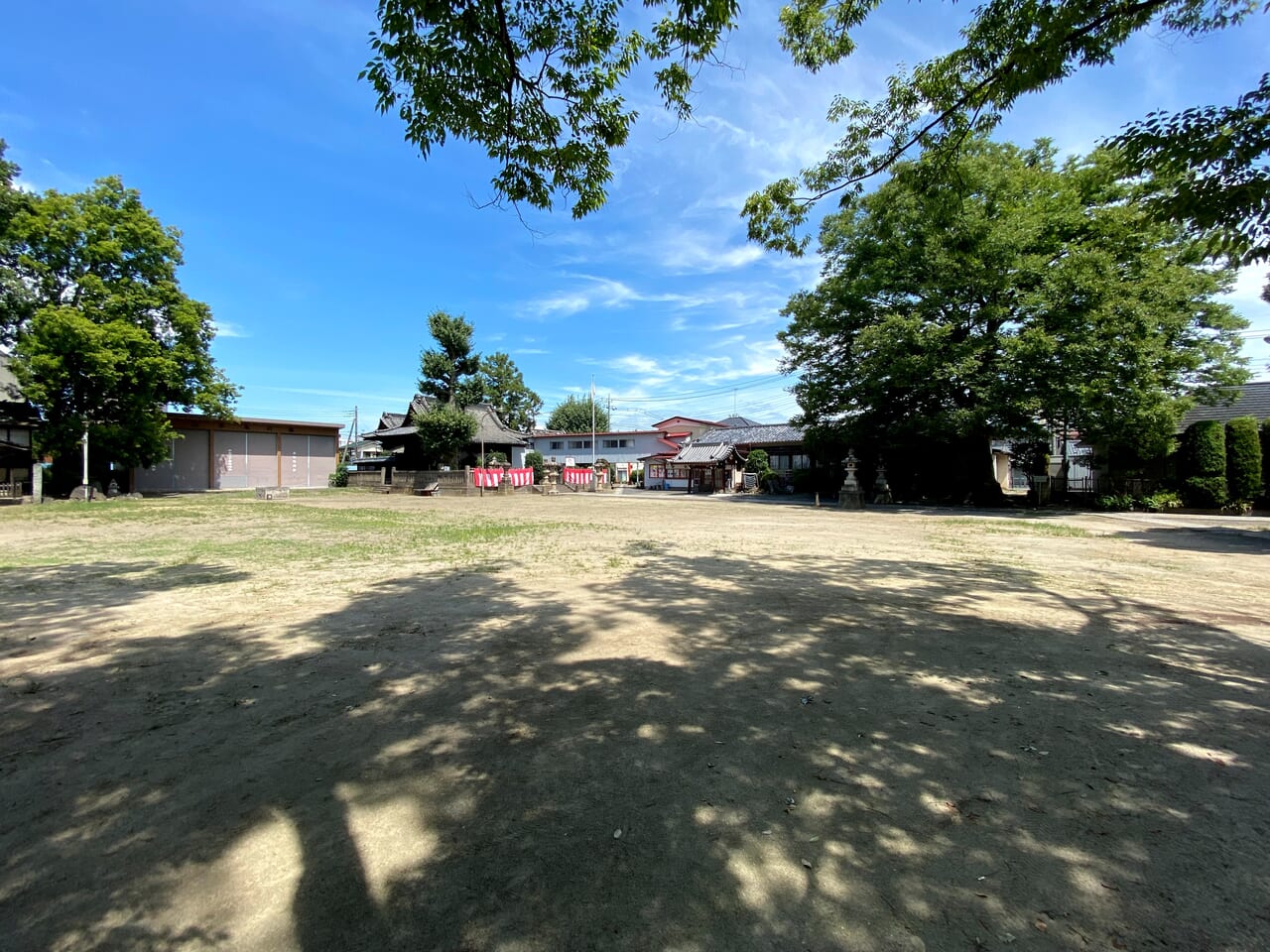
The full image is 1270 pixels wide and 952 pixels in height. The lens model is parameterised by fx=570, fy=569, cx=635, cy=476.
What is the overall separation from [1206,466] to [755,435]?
23.6 metres

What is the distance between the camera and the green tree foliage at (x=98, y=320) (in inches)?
745

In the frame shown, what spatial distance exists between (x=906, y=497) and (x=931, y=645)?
2219 cm

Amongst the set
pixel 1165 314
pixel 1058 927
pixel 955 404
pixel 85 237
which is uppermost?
pixel 85 237

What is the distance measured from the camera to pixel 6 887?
5.98ft

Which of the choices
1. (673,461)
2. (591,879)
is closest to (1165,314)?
(591,879)

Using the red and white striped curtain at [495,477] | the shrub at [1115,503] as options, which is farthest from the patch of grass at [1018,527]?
the red and white striped curtain at [495,477]

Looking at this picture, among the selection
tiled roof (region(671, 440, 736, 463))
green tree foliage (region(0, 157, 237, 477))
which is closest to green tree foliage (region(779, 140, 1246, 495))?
tiled roof (region(671, 440, 736, 463))

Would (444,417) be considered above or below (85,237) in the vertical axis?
below

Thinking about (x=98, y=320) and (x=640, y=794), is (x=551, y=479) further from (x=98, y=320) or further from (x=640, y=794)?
(x=640, y=794)

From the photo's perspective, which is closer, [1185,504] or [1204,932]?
[1204,932]

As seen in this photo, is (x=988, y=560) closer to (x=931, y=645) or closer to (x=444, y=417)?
(x=931, y=645)

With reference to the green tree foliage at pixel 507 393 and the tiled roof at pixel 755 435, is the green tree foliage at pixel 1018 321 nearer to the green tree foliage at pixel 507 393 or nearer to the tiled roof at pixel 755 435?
the tiled roof at pixel 755 435

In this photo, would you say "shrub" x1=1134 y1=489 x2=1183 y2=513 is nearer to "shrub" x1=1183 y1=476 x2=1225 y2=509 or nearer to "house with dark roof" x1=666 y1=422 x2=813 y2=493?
"shrub" x1=1183 y1=476 x2=1225 y2=509

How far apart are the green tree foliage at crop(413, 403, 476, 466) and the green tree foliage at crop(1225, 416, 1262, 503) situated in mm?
31118
